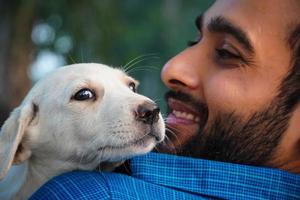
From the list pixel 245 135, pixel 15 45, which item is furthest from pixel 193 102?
pixel 15 45

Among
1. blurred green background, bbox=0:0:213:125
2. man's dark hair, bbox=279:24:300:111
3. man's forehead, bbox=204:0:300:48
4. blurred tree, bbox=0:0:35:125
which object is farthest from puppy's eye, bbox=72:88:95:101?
blurred tree, bbox=0:0:35:125

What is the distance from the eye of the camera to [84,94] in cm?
319

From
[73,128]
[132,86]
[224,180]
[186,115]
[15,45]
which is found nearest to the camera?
[224,180]

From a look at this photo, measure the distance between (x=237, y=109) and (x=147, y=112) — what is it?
19.0 inches

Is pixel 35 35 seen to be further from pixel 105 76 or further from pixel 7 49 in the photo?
pixel 105 76

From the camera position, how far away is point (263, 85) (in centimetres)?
310

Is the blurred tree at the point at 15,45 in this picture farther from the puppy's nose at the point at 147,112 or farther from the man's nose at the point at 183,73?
the puppy's nose at the point at 147,112

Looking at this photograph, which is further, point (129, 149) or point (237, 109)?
point (237, 109)

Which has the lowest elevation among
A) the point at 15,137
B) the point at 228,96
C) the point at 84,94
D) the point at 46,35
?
the point at 46,35

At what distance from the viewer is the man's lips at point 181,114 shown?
3254mm

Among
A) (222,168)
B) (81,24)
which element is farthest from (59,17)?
(222,168)

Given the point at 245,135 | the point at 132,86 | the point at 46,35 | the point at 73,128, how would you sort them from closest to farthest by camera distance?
the point at 245,135, the point at 73,128, the point at 132,86, the point at 46,35

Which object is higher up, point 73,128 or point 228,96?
point 228,96

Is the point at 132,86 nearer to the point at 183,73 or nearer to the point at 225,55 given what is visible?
the point at 183,73
